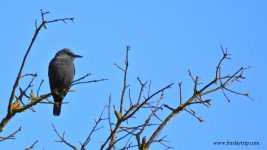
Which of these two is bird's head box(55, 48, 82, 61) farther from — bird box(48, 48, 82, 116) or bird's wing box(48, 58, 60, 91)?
bird's wing box(48, 58, 60, 91)

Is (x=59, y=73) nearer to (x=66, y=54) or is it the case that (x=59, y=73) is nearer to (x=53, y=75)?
(x=53, y=75)

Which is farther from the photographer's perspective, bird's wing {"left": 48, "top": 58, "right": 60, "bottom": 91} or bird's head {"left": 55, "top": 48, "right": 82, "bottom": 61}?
bird's head {"left": 55, "top": 48, "right": 82, "bottom": 61}

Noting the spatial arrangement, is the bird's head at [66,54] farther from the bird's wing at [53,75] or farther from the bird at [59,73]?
the bird's wing at [53,75]

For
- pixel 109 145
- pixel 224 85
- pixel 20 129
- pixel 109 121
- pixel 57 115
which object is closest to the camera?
pixel 20 129

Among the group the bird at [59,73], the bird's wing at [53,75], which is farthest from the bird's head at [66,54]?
the bird's wing at [53,75]

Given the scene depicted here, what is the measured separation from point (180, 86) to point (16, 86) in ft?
4.25

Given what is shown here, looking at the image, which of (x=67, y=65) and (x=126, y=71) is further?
(x=67, y=65)

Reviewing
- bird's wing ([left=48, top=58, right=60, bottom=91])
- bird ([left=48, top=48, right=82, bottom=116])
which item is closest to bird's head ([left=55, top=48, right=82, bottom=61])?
bird ([left=48, top=48, right=82, bottom=116])

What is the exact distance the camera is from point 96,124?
3.48 m

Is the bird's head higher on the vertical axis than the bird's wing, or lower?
higher

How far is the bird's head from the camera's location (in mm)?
8562

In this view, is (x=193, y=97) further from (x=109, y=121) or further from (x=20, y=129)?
(x=20, y=129)

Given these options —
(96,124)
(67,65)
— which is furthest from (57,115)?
(96,124)

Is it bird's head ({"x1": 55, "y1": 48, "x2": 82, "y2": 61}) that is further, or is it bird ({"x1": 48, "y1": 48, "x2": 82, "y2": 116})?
bird's head ({"x1": 55, "y1": 48, "x2": 82, "y2": 61})
